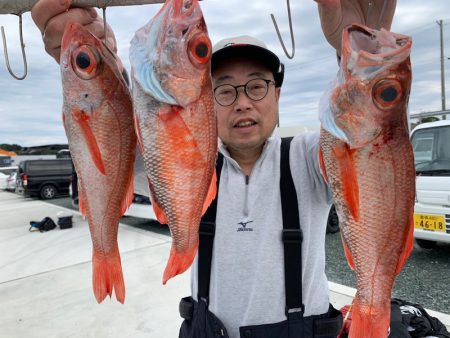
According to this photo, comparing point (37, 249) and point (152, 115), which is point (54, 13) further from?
point (37, 249)

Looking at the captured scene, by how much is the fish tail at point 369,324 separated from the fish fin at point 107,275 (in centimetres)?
80

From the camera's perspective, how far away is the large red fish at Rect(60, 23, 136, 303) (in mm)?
1216

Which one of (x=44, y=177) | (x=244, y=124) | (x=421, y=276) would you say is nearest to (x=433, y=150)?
(x=421, y=276)

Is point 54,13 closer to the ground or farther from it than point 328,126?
farther from it

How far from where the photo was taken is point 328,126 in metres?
1.12

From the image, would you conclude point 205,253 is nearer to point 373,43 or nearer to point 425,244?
point 373,43

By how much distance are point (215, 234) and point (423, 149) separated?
523cm

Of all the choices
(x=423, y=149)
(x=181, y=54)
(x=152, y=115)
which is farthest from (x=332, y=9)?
(x=423, y=149)

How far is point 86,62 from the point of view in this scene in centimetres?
121

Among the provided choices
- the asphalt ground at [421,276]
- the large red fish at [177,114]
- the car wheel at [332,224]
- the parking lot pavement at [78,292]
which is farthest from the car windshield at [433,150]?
the large red fish at [177,114]

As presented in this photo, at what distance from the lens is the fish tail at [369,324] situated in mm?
1143

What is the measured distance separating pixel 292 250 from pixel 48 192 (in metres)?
18.3

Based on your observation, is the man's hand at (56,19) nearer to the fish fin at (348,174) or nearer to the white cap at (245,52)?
the white cap at (245,52)

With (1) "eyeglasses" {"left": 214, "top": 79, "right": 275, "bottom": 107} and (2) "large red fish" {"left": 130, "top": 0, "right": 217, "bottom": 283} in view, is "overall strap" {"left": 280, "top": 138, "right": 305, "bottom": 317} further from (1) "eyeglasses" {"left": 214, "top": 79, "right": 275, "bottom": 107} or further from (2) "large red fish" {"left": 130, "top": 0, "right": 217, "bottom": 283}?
(2) "large red fish" {"left": 130, "top": 0, "right": 217, "bottom": 283}
